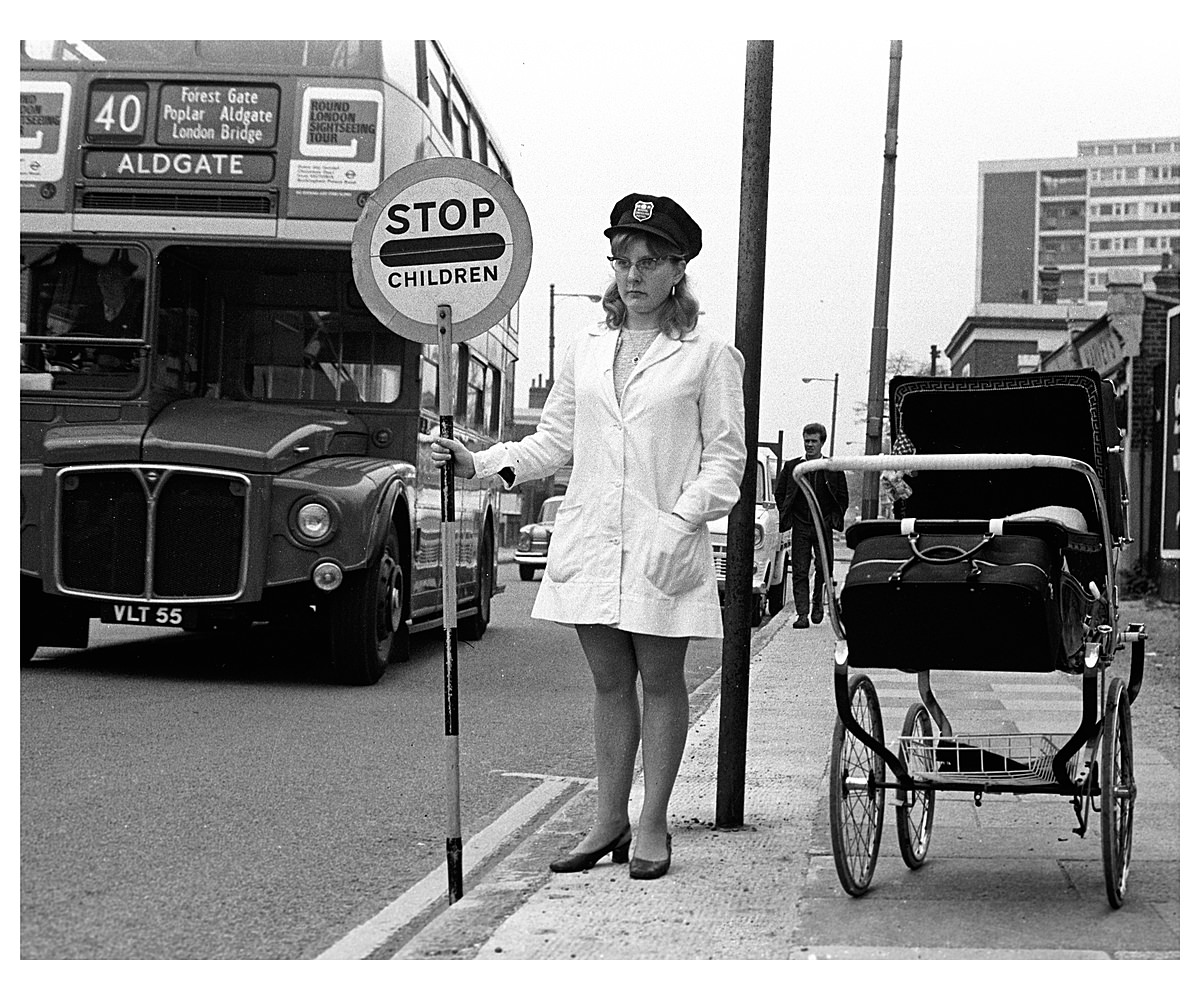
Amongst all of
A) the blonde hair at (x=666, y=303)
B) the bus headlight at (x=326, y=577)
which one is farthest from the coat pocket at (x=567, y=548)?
the bus headlight at (x=326, y=577)

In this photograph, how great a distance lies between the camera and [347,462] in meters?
11.6

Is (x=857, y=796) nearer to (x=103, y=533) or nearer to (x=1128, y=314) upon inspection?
(x=103, y=533)

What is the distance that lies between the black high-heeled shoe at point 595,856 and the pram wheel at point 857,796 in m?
0.77

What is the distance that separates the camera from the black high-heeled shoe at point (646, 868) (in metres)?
5.43

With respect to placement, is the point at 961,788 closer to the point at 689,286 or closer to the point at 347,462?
the point at 689,286

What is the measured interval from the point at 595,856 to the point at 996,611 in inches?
62.0

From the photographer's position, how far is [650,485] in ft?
17.7

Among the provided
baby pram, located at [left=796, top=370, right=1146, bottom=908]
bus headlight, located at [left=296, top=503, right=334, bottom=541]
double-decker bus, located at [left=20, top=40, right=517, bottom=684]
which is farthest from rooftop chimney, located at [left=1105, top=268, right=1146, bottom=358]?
baby pram, located at [left=796, top=370, right=1146, bottom=908]

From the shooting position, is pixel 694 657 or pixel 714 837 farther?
pixel 694 657

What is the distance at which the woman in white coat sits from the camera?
538 centimetres

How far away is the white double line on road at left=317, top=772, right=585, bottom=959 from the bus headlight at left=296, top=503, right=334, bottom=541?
327 cm
